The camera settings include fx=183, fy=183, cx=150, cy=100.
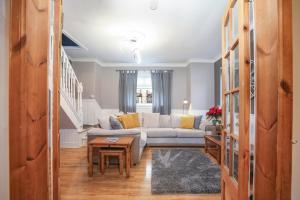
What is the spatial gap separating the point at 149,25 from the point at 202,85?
3.38 m

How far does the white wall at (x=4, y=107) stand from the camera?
88 centimetres

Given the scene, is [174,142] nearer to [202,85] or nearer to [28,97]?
[202,85]

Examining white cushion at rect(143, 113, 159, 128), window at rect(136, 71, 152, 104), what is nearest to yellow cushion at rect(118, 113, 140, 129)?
white cushion at rect(143, 113, 159, 128)

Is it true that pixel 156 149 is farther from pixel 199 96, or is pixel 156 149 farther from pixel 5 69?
pixel 5 69

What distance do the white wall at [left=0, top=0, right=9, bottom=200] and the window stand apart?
19.7 feet

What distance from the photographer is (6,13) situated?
88 cm

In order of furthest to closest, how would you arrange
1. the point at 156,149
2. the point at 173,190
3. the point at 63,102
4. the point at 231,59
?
the point at 156,149 → the point at 63,102 → the point at 173,190 → the point at 231,59

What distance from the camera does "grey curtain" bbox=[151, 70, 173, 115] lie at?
666cm

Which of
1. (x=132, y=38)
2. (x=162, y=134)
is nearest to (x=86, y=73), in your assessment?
(x=132, y=38)

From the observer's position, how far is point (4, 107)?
0.88 meters

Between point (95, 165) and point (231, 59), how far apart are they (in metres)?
3.05

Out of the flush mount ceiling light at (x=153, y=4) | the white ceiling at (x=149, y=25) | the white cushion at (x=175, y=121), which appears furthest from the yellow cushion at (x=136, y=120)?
the flush mount ceiling light at (x=153, y=4)

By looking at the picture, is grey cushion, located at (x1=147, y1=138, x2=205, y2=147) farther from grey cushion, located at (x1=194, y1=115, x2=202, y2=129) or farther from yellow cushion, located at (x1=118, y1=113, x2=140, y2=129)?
yellow cushion, located at (x1=118, y1=113, x2=140, y2=129)

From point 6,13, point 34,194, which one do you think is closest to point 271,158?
point 34,194
